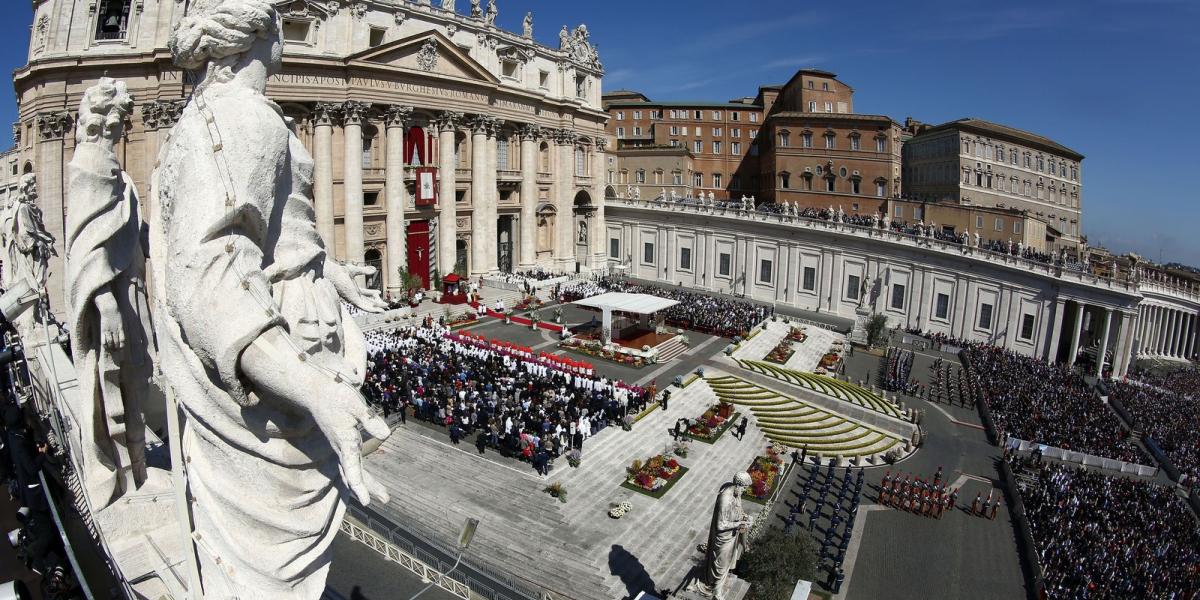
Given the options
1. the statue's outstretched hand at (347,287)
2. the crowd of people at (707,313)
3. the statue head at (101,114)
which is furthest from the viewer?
the crowd of people at (707,313)

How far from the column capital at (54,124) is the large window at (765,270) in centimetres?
4369

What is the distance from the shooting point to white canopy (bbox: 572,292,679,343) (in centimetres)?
3238

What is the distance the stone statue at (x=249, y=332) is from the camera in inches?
108

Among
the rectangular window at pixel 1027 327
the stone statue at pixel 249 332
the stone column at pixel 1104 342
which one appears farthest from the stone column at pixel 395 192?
the stone column at pixel 1104 342

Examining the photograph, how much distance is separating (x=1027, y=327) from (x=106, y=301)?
44.0 meters

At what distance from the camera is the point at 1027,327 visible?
124 feet

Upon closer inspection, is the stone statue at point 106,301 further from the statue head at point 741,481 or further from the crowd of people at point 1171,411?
the crowd of people at point 1171,411

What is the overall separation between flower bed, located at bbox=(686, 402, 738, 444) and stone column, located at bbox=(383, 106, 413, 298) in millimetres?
23201

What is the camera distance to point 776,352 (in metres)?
34.7

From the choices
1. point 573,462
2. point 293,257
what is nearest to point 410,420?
point 573,462

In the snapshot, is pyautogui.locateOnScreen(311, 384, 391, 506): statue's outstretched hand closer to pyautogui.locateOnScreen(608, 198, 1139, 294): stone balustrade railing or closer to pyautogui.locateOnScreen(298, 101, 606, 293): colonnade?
pyautogui.locateOnScreen(298, 101, 606, 293): colonnade

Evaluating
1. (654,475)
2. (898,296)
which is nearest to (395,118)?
(654,475)

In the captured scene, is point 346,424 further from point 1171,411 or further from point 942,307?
point 942,307

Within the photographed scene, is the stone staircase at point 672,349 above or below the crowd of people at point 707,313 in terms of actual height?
below
